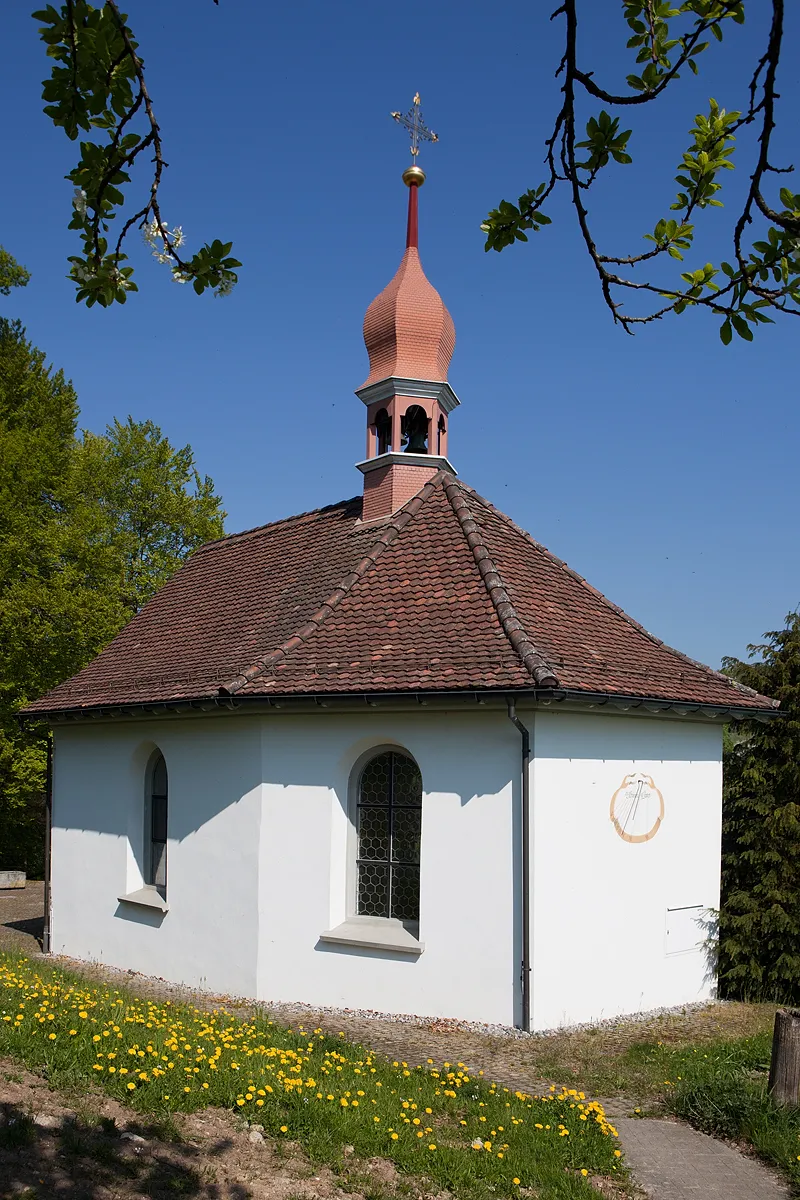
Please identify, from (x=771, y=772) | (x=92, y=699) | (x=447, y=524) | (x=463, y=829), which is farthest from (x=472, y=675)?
(x=92, y=699)

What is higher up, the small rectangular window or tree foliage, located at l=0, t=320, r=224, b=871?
tree foliage, located at l=0, t=320, r=224, b=871

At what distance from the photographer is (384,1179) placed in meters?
5.69

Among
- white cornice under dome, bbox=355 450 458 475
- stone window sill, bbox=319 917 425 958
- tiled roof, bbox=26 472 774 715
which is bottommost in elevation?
stone window sill, bbox=319 917 425 958

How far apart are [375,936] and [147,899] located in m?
4.23

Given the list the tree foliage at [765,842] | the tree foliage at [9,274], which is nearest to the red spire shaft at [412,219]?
the tree foliage at [765,842]

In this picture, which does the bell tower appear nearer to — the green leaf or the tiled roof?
the tiled roof

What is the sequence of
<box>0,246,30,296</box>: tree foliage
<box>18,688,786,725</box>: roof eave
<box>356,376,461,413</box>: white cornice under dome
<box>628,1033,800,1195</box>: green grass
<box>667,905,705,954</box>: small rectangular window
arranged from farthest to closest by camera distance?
<box>0,246,30,296</box>: tree foliage < <box>356,376,461,413</box>: white cornice under dome < <box>667,905,705,954</box>: small rectangular window < <box>18,688,786,725</box>: roof eave < <box>628,1033,800,1195</box>: green grass

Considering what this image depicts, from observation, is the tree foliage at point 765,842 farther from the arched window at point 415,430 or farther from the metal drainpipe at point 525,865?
the arched window at point 415,430

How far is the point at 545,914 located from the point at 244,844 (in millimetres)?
3737

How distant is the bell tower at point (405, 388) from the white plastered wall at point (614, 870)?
17.9 ft

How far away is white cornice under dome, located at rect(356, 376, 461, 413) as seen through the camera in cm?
1551

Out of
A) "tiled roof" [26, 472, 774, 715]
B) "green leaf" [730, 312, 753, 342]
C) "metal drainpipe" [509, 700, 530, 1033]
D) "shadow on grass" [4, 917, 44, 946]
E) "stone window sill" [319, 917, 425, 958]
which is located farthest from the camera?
"shadow on grass" [4, 917, 44, 946]

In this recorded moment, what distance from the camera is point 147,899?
13711 mm

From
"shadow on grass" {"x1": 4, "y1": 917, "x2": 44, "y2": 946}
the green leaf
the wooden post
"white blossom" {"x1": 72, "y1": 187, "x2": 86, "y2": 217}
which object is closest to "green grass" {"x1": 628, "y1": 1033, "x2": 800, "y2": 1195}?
the wooden post
